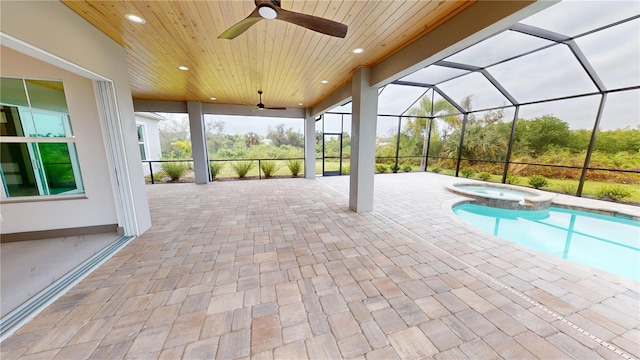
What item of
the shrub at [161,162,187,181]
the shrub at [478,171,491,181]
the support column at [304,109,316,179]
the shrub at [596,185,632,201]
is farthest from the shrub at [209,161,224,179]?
the shrub at [596,185,632,201]

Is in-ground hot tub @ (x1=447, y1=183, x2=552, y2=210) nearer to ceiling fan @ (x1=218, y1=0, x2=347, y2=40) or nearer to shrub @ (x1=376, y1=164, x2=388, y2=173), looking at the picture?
shrub @ (x1=376, y1=164, x2=388, y2=173)

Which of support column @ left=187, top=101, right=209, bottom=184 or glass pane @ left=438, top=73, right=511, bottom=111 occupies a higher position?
glass pane @ left=438, top=73, right=511, bottom=111

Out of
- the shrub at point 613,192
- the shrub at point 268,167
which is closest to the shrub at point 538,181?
the shrub at point 613,192

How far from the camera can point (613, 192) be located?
16.9 ft

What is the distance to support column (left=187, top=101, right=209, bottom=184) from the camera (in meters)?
6.70

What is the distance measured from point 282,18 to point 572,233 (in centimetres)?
574

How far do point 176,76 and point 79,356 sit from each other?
14.9 ft

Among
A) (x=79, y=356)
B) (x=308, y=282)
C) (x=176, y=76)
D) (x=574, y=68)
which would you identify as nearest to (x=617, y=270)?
(x=308, y=282)

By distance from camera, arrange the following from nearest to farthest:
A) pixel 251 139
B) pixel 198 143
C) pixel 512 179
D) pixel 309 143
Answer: pixel 198 143
pixel 512 179
pixel 309 143
pixel 251 139

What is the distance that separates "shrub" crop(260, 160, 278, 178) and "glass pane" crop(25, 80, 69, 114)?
541 cm

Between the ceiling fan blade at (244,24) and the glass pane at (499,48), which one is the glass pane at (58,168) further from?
the glass pane at (499,48)

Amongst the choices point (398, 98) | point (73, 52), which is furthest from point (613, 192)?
point (73, 52)

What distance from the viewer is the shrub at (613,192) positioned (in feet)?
16.7

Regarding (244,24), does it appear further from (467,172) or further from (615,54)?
(467,172)
